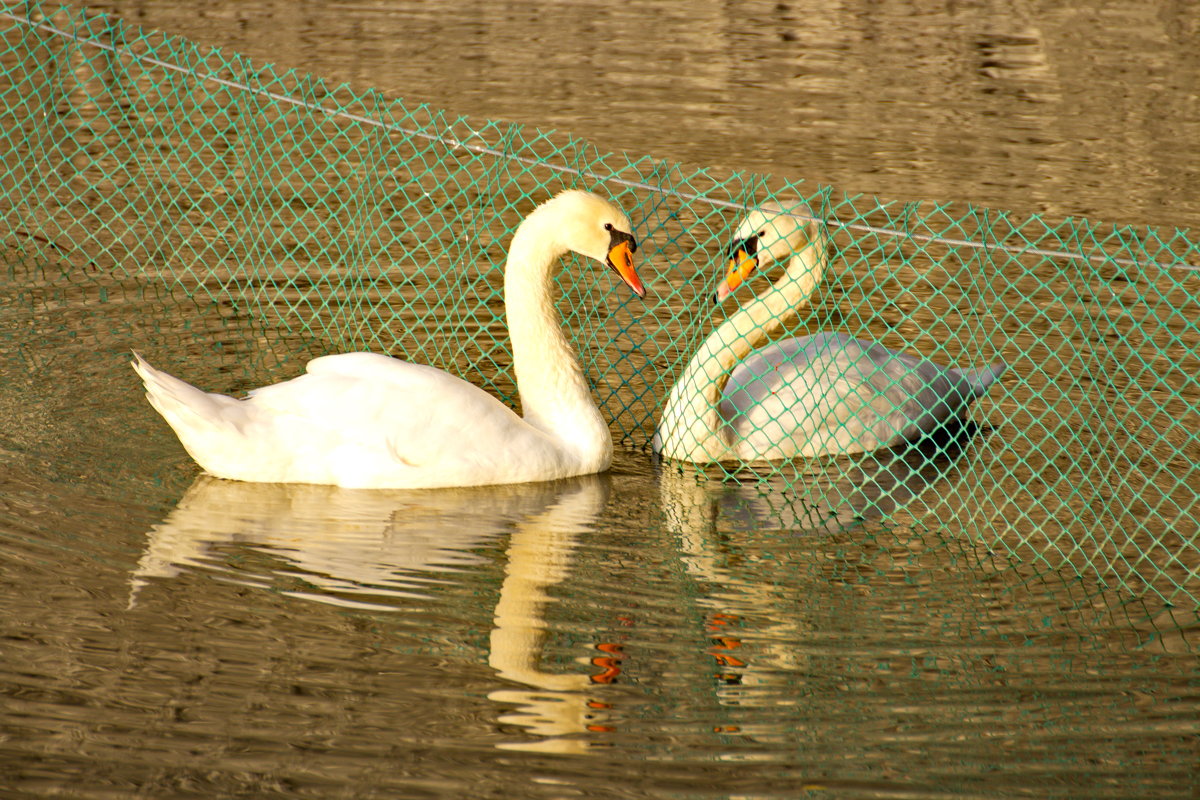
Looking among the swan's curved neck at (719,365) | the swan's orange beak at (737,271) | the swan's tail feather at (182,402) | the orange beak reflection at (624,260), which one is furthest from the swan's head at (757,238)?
the swan's tail feather at (182,402)

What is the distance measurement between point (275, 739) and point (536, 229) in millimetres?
3438

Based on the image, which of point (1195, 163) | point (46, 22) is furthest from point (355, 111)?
point (1195, 163)

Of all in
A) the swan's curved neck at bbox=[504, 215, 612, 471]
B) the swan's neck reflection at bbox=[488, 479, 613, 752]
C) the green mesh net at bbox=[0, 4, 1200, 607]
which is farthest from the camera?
the swan's curved neck at bbox=[504, 215, 612, 471]

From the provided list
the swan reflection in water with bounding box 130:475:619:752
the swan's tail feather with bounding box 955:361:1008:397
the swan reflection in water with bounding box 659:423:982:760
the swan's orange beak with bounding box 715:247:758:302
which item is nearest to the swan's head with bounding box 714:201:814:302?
the swan's orange beak with bounding box 715:247:758:302

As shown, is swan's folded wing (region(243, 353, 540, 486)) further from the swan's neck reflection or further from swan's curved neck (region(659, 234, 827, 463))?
swan's curved neck (region(659, 234, 827, 463))

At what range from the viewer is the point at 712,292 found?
8539mm

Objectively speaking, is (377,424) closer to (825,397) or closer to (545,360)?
(545,360)

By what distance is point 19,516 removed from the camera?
7207 mm

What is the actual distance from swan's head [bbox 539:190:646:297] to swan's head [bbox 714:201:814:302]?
0.51 metres

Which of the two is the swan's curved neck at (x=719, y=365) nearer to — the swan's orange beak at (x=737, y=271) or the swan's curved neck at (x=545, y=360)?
the swan's orange beak at (x=737, y=271)

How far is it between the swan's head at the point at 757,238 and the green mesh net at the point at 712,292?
3cm

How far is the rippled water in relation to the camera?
17.4 ft

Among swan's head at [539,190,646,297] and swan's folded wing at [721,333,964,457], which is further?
swan's folded wing at [721,333,964,457]

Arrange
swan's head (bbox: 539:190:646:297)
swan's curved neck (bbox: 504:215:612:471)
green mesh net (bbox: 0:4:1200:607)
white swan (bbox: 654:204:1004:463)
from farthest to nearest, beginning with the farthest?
white swan (bbox: 654:204:1004:463) < swan's curved neck (bbox: 504:215:612:471) < swan's head (bbox: 539:190:646:297) < green mesh net (bbox: 0:4:1200:607)
